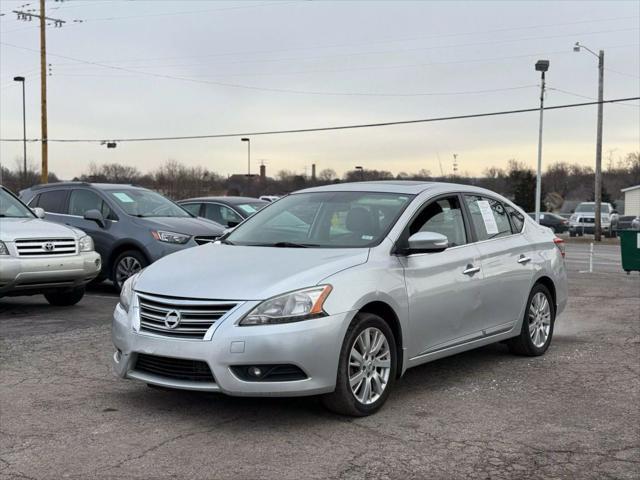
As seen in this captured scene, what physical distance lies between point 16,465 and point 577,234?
143ft

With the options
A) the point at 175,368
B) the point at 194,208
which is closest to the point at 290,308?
the point at 175,368

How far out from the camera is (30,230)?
9.25 meters

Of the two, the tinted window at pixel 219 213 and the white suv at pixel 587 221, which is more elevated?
the tinted window at pixel 219 213

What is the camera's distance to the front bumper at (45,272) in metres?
8.80

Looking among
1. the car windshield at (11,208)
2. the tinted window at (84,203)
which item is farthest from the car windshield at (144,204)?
the car windshield at (11,208)

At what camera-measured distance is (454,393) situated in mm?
5805

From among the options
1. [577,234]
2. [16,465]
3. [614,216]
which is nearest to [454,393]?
[16,465]

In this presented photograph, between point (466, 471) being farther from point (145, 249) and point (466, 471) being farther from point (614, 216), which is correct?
point (614, 216)

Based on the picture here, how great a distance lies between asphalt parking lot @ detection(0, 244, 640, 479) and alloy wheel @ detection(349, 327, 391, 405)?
187mm

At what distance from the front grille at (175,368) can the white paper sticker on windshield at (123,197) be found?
280 inches

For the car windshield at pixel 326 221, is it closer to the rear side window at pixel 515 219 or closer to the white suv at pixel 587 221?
the rear side window at pixel 515 219

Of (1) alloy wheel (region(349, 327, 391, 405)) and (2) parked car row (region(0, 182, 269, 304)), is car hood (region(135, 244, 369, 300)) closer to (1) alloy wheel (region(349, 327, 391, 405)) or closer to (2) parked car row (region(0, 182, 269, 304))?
(1) alloy wheel (region(349, 327, 391, 405))

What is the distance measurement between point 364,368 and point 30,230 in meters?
5.75

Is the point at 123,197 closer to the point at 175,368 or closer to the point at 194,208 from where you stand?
the point at 194,208
